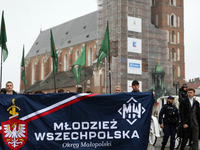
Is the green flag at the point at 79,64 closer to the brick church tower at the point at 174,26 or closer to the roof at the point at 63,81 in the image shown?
the roof at the point at 63,81

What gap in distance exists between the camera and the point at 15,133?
26.4 feet

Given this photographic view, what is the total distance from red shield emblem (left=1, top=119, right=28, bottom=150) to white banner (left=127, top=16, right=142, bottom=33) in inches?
1444

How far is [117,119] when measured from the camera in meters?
8.29

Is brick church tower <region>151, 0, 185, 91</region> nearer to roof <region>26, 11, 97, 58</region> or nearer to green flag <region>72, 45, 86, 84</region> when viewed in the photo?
roof <region>26, 11, 97, 58</region>

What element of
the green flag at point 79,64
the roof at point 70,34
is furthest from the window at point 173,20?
the green flag at point 79,64

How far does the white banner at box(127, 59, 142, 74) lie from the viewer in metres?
42.8

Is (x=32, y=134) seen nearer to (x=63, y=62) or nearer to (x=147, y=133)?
(x=147, y=133)

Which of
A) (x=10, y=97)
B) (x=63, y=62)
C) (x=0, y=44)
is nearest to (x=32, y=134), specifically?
(x=10, y=97)

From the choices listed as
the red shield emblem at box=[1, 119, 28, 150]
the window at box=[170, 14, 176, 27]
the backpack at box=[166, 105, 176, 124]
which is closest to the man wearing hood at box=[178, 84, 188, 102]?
the backpack at box=[166, 105, 176, 124]

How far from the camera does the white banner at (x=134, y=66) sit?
4284 centimetres

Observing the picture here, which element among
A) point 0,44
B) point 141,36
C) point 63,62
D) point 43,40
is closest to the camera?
point 0,44

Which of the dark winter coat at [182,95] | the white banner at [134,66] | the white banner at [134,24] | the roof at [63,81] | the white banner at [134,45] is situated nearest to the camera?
the dark winter coat at [182,95]

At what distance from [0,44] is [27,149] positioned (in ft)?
36.4

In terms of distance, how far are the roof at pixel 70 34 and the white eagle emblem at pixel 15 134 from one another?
5077 centimetres
